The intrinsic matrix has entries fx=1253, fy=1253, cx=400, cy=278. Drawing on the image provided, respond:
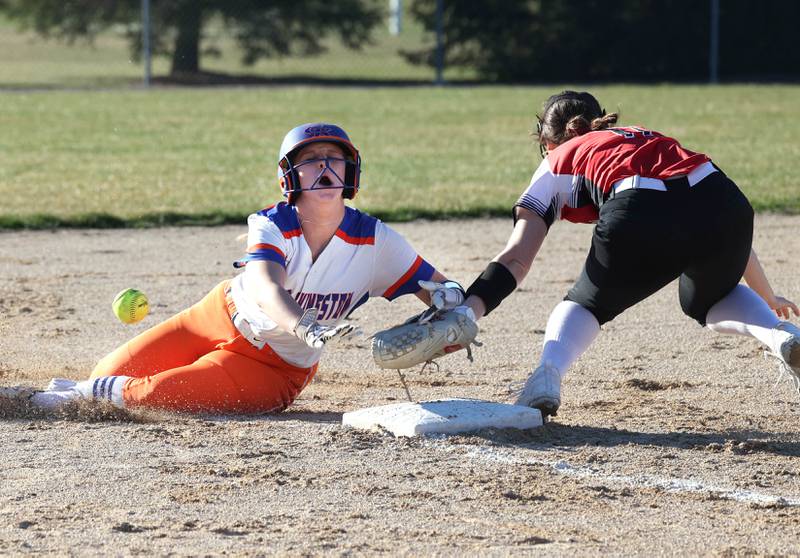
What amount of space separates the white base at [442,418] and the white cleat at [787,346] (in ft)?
2.61

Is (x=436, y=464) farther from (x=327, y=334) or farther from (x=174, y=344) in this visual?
(x=174, y=344)

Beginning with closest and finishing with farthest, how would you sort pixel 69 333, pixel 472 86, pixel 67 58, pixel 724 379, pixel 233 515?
pixel 233 515 < pixel 724 379 < pixel 69 333 < pixel 472 86 < pixel 67 58

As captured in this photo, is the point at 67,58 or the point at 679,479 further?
the point at 67,58

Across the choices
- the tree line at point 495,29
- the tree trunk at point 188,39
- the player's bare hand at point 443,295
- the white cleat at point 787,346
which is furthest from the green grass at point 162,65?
the white cleat at point 787,346

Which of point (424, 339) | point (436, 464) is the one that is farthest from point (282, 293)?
point (436, 464)

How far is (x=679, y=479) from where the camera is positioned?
3.54 meters

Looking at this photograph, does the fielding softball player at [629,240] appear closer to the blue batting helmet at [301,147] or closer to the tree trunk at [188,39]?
the blue batting helmet at [301,147]

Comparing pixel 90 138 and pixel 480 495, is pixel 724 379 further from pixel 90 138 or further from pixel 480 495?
pixel 90 138

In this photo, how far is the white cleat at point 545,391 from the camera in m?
4.02

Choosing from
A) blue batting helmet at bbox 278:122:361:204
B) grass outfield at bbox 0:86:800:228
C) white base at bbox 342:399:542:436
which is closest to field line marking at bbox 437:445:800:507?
white base at bbox 342:399:542:436

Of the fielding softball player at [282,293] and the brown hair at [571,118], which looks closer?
the fielding softball player at [282,293]

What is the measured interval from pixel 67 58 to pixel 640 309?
2436 centimetres

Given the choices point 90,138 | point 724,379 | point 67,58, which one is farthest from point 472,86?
point 724,379

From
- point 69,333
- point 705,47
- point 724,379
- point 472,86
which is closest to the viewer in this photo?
point 724,379
